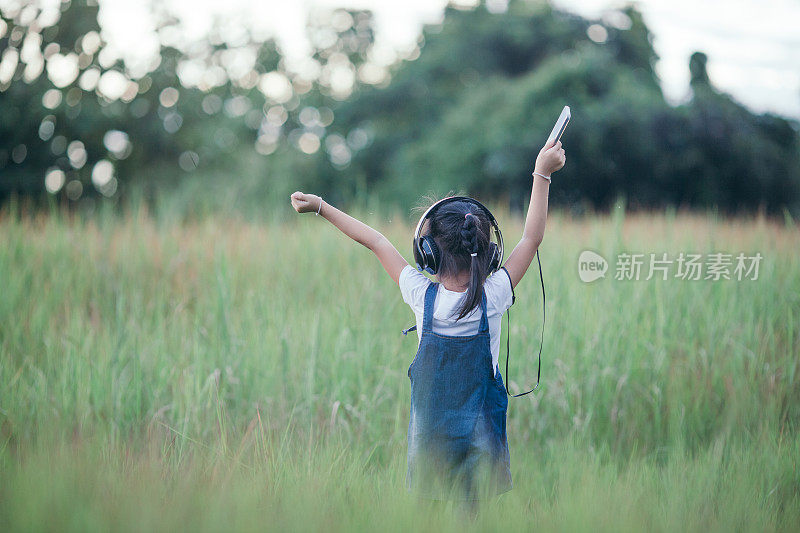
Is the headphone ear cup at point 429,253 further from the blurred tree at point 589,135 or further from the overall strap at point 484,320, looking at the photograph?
the blurred tree at point 589,135

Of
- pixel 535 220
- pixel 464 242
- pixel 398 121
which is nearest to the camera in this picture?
pixel 464 242

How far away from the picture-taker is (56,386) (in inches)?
137

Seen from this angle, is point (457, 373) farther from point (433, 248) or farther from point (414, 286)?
point (433, 248)

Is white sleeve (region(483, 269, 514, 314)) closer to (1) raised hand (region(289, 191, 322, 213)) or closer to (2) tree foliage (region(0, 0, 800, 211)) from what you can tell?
Result: (1) raised hand (region(289, 191, 322, 213))

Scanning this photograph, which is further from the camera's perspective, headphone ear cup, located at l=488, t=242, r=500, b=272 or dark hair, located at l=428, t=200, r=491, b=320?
headphone ear cup, located at l=488, t=242, r=500, b=272

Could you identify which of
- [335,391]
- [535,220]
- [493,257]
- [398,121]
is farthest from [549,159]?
[398,121]

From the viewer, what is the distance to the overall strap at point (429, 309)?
7.18 ft

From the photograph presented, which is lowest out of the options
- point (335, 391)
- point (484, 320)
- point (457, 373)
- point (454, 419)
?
point (335, 391)

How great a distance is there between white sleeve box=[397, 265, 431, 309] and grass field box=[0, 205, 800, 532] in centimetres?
67

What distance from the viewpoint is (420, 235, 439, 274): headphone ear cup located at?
87.0 inches

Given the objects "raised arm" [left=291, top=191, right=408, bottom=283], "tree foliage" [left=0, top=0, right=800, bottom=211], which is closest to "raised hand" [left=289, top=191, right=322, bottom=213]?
"raised arm" [left=291, top=191, right=408, bottom=283]

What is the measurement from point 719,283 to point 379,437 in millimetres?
2788

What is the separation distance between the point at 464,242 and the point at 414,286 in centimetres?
23

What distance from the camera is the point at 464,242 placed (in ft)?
7.09
